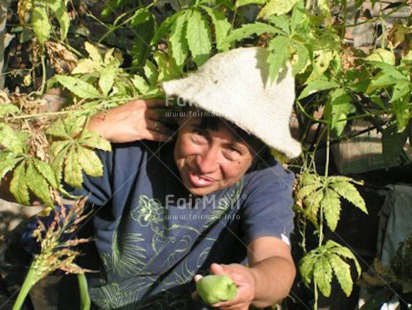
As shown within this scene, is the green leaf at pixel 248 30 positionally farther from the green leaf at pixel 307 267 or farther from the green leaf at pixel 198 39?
the green leaf at pixel 307 267

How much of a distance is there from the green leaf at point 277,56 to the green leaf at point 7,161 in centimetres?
64

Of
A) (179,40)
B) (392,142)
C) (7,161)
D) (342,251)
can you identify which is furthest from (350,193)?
(7,161)

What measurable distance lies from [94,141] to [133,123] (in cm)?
14

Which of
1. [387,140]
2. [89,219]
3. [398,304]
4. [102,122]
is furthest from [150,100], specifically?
[398,304]

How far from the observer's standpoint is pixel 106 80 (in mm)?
2043

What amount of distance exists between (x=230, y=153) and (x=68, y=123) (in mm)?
431

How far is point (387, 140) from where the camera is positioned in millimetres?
2381

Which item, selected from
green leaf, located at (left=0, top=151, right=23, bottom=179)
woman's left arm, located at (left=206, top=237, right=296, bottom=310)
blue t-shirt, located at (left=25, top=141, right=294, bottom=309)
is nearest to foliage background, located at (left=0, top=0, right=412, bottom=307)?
green leaf, located at (left=0, top=151, right=23, bottom=179)

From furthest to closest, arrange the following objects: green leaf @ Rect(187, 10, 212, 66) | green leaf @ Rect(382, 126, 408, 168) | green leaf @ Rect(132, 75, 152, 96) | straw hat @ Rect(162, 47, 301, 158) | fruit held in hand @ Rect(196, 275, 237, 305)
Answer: green leaf @ Rect(382, 126, 408, 168) → green leaf @ Rect(132, 75, 152, 96) → green leaf @ Rect(187, 10, 212, 66) → straw hat @ Rect(162, 47, 301, 158) → fruit held in hand @ Rect(196, 275, 237, 305)

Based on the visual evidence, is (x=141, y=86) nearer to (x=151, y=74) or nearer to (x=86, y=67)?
(x=151, y=74)

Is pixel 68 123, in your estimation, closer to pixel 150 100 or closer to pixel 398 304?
pixel 150 100

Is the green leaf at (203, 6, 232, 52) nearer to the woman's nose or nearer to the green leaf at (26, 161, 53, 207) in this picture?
the woman's nose

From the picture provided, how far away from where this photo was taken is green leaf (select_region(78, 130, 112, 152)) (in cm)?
177

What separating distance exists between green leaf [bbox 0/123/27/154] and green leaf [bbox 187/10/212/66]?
526 millimetres
